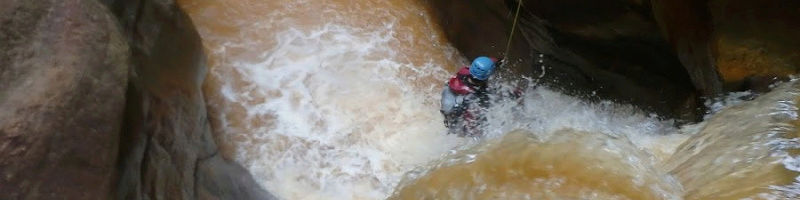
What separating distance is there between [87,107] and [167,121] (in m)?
0.91

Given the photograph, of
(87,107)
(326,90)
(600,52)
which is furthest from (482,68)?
(87,107)

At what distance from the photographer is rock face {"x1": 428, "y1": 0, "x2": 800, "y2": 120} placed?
136 inches

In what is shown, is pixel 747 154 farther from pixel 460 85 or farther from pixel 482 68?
pixel 460 85

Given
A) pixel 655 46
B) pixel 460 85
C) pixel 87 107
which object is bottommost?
pixel 460 85

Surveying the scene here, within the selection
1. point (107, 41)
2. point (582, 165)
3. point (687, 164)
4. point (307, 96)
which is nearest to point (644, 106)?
point (687, 164)

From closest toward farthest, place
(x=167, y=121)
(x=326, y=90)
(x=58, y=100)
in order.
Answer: (x=58, y=100) → (x=167, y=121) → (x=326, y=90)

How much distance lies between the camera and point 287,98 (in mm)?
4984

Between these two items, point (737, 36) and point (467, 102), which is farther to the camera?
point (467, 102)

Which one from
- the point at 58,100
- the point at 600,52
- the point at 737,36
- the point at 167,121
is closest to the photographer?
the point at 58,100

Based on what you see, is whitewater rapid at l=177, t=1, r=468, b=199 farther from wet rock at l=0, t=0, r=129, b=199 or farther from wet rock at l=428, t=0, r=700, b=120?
wet rock at l=0, t=0, r=129, b=199

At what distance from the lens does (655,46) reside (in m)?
3.86

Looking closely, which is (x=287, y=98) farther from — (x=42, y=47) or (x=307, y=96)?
(x=42, y=47)

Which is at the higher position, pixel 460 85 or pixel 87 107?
pixel 87 107

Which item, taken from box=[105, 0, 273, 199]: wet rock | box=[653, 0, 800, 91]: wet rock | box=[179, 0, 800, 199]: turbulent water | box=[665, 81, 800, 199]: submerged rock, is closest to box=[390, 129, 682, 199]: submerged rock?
box=[179, 0, 800, 199]: turbulent water
